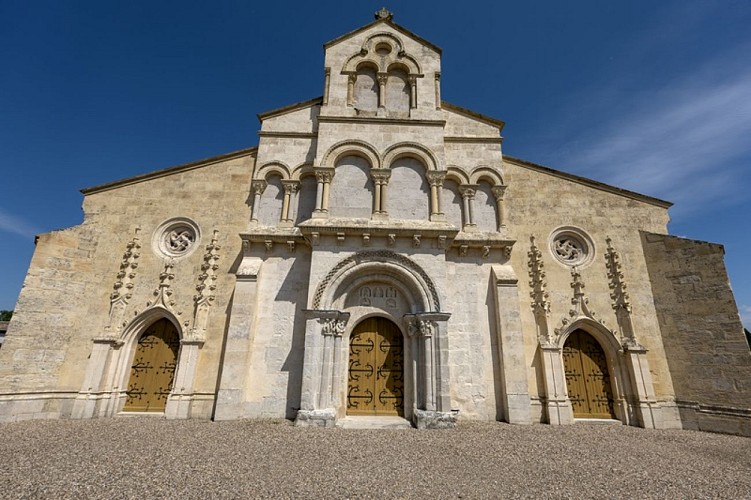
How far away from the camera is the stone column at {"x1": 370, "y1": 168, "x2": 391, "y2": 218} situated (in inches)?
435

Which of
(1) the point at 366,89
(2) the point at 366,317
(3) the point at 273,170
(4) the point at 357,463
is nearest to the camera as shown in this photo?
(4) the point at 357,463

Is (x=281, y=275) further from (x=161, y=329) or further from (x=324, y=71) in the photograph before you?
(x=324, y=71)

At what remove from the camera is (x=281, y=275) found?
1074 centimetres

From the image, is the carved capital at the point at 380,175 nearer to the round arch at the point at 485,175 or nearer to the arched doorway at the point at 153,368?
the round arch at the point at 485,175

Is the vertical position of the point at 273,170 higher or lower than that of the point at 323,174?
higher

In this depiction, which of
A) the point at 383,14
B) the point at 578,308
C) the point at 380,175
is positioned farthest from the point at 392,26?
the point at 578,308

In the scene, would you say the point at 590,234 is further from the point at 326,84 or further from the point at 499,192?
the point at 326,84

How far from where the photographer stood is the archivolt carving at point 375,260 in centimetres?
974

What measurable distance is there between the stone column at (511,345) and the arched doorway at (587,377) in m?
1.74

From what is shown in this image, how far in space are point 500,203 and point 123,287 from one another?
13.3 m

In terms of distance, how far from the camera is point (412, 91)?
12789 millimetres

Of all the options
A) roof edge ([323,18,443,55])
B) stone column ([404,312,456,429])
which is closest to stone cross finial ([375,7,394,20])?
roof edge ([323,18,443,55])

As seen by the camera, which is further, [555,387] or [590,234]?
[590,234]

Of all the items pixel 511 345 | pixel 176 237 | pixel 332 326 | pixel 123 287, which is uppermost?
pixel 176 237
